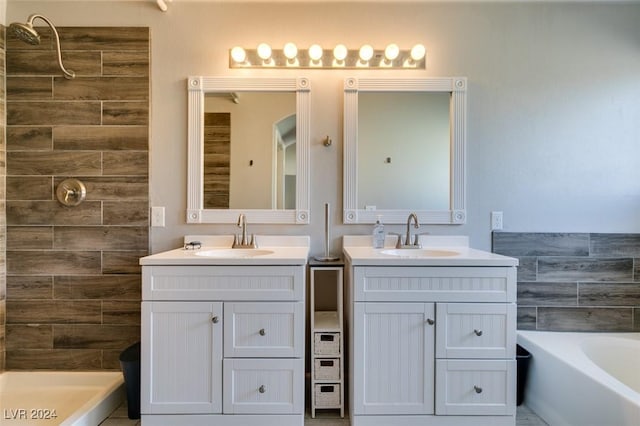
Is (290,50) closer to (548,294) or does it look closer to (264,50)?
(264,50)

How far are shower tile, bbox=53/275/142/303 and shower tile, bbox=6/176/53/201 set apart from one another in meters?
0.50

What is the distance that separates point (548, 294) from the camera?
175 cm

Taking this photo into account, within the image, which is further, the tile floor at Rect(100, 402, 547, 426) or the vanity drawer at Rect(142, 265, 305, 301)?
the tile floor at Rect(100, 402, 547, 426)

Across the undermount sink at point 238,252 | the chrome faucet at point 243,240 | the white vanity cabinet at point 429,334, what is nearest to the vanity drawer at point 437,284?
the white vanity cabinet at point 429,334

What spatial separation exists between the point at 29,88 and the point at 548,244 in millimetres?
3257

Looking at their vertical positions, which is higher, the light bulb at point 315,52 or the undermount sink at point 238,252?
the light bulb at point 315,52

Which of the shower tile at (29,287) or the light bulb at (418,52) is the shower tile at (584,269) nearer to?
the light bulb at (418,52)

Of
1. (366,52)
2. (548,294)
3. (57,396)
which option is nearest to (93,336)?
(57,396)

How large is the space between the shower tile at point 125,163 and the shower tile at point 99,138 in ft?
0.11

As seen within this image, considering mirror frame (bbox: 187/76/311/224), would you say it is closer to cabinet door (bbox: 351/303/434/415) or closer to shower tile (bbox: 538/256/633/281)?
cabinet door (bbox: 351/303/434/415)

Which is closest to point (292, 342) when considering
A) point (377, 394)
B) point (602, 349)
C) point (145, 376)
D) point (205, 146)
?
point (377, 394)

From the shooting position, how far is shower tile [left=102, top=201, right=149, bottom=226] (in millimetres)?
1741

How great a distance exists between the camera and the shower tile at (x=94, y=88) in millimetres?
1733

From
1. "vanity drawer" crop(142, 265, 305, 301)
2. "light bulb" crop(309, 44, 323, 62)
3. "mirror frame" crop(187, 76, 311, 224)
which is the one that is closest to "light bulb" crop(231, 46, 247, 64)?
"mirror frame" crop(187, 76, 311, 224)
